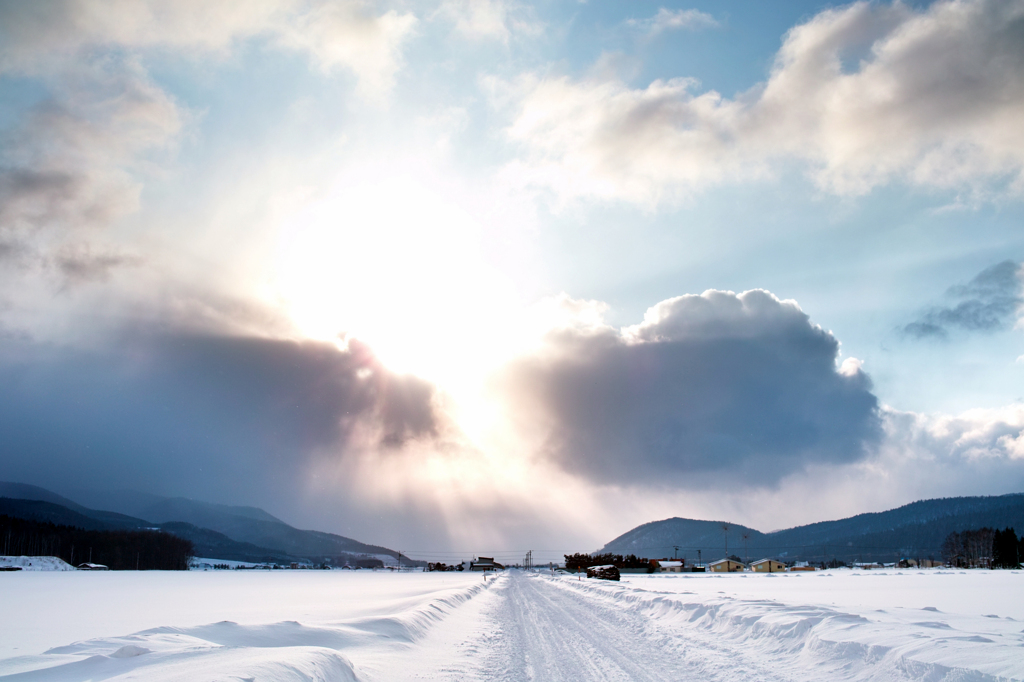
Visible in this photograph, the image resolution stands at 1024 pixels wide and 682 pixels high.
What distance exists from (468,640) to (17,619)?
21.0 metres

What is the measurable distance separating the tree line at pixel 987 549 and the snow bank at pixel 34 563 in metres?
222

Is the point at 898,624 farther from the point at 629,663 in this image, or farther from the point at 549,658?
Result: the point at 549,658

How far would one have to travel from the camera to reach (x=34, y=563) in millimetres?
151875

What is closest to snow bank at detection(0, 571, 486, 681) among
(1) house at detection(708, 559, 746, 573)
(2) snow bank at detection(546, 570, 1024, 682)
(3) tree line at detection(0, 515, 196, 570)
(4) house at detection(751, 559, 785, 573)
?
(2) snow bank at detection(546, 570, 1024, 682)

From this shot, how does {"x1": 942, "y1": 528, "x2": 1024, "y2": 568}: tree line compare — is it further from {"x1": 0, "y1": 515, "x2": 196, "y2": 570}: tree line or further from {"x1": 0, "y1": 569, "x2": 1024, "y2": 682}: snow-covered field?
{"x1": 0, "y1": 515, "x2": 196, "y2": 570}: tree line

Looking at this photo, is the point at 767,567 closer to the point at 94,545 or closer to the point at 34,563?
the point at 34,563

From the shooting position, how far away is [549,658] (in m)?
16.1

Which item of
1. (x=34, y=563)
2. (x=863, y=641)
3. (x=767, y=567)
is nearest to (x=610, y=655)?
(x=863, y=641)

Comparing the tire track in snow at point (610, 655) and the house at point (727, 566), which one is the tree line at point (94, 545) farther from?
the tire track in snow at point (610, 655)

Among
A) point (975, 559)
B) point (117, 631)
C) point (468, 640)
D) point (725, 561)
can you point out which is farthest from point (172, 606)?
point (975, 559)

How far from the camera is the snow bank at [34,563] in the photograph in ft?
468

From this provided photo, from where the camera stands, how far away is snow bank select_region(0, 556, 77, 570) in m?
142

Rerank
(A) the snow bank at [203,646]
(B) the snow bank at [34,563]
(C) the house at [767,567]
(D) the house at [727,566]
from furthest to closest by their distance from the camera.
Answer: (D) the house at [727,566], (C) the house at [767,567], (B) the snow bank at [34,563], (A) the snow bank at [203,646]

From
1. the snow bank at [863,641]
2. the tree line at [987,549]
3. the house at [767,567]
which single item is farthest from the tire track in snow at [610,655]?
the house at [767,567]
